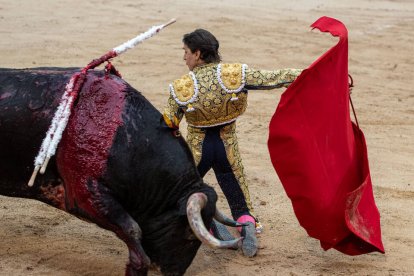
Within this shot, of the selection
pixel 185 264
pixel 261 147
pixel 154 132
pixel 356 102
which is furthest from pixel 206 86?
pixel 356 102

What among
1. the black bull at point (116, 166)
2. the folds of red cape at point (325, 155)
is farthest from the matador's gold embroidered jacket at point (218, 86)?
the black bull at point (116, 166)

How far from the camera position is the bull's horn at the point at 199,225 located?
4281 millimetres

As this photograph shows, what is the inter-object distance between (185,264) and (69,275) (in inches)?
31.1

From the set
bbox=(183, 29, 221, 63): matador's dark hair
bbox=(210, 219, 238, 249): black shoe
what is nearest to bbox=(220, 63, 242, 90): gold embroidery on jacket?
bbox=(183, 29, 221, 63): matador's dark hair

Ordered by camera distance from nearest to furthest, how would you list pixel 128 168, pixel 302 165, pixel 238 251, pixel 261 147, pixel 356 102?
pixel 128 168 → pixel 302 165 → pixel 238 251 → pixel 261 147 → pixel 356 102

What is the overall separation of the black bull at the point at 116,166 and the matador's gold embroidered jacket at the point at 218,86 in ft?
1.14

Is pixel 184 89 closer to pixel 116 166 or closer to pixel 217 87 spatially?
pixel 217 87

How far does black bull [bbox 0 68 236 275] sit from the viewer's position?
4.61m

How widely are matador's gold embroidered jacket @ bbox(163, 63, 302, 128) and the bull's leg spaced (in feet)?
2.34

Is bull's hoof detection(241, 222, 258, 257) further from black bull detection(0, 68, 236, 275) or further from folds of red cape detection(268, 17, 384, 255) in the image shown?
black bull detection(0, 68, 236, 275)

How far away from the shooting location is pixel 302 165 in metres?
4.95

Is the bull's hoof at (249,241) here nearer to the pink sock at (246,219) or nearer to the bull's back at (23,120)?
the pink sock at (246,219)

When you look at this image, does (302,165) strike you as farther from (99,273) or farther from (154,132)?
(99,273)

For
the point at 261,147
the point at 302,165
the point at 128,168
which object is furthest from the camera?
the point at 261,147
